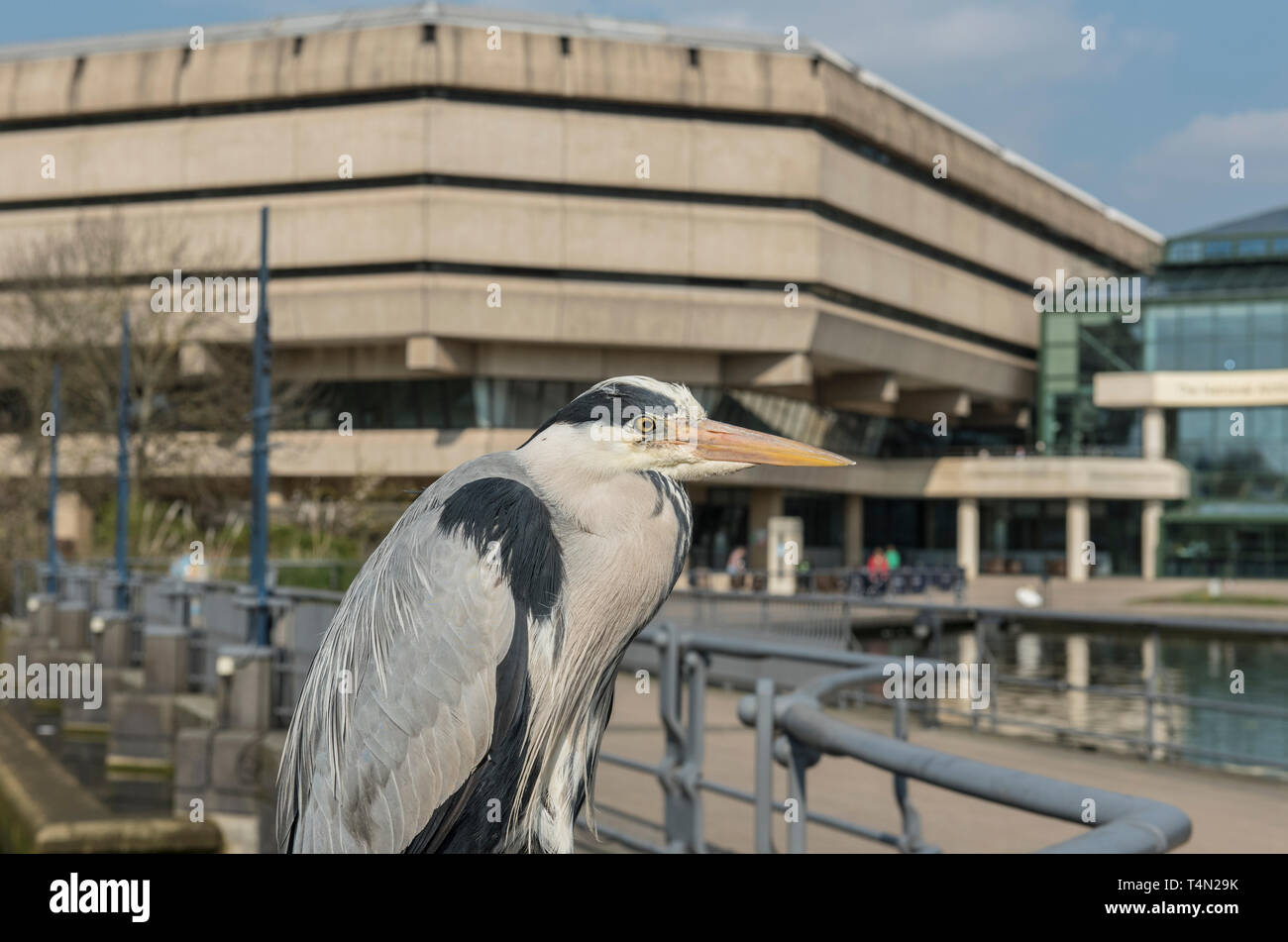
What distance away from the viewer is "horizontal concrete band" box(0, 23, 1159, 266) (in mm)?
39688

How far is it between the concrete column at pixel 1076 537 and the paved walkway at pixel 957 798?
4072cm

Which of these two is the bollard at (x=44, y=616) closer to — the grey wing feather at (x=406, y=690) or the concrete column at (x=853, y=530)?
the grey wing feather at (x=406, y=690)

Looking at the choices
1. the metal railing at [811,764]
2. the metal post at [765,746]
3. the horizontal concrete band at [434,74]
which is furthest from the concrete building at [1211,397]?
the metal post at [765,746]

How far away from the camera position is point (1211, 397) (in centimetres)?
4841

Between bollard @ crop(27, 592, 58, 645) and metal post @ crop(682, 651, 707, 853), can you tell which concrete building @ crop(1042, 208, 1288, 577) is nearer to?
bollard @ crop(27, 592, 58, 645)

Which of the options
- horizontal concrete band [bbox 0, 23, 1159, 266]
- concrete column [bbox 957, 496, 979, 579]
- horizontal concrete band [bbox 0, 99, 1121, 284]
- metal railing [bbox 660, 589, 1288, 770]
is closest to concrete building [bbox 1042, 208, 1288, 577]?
concrete column [bbox 957, 496, 979, 579]

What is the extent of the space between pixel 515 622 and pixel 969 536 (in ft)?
171

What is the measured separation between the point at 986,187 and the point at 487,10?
2322 cm

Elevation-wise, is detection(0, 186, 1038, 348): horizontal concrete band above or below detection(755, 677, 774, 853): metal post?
above

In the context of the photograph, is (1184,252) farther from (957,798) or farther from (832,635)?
(957,798)

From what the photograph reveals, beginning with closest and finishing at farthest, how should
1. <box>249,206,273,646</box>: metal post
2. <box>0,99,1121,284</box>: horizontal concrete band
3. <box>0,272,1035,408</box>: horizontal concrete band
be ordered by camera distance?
<box>249,206,273,646</box>: metal post < <box>0,272,1035,408</box>: horizontal concrete band < <box>0,99,1121,284</box>: horizontal concrete band

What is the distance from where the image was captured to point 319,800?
1717 mm

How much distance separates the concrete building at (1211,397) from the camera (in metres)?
47.5

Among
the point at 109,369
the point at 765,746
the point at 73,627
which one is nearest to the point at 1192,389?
the point at 109,369
